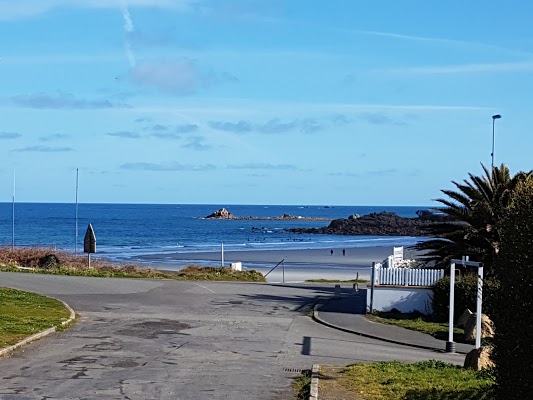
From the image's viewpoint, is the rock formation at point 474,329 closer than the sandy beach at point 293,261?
Yes

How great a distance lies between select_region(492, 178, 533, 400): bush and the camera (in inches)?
284

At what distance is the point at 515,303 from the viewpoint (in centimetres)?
741

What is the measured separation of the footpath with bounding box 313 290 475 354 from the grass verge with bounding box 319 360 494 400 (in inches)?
193

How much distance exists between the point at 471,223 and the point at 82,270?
65.9 ft

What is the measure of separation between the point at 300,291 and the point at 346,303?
5469mm

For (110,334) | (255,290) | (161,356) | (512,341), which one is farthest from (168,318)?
(512,341)

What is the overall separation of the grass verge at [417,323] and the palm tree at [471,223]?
293 cm

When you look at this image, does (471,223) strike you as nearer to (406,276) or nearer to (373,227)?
(406,276)

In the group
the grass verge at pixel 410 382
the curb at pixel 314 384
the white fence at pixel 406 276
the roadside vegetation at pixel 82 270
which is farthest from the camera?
the roadside vegetation at pixel 82 270

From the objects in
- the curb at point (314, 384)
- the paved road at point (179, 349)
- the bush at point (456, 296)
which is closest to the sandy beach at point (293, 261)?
the paved road at point (179, 349)

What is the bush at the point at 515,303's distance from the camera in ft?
23.7


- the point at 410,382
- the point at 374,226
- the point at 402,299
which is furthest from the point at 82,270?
the point at 374,226

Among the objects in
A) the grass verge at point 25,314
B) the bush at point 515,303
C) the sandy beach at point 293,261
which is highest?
the bush at point 515,303

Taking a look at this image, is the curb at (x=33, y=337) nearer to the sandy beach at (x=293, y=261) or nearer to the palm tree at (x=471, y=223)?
the palm tree at (x=471, y=223)
